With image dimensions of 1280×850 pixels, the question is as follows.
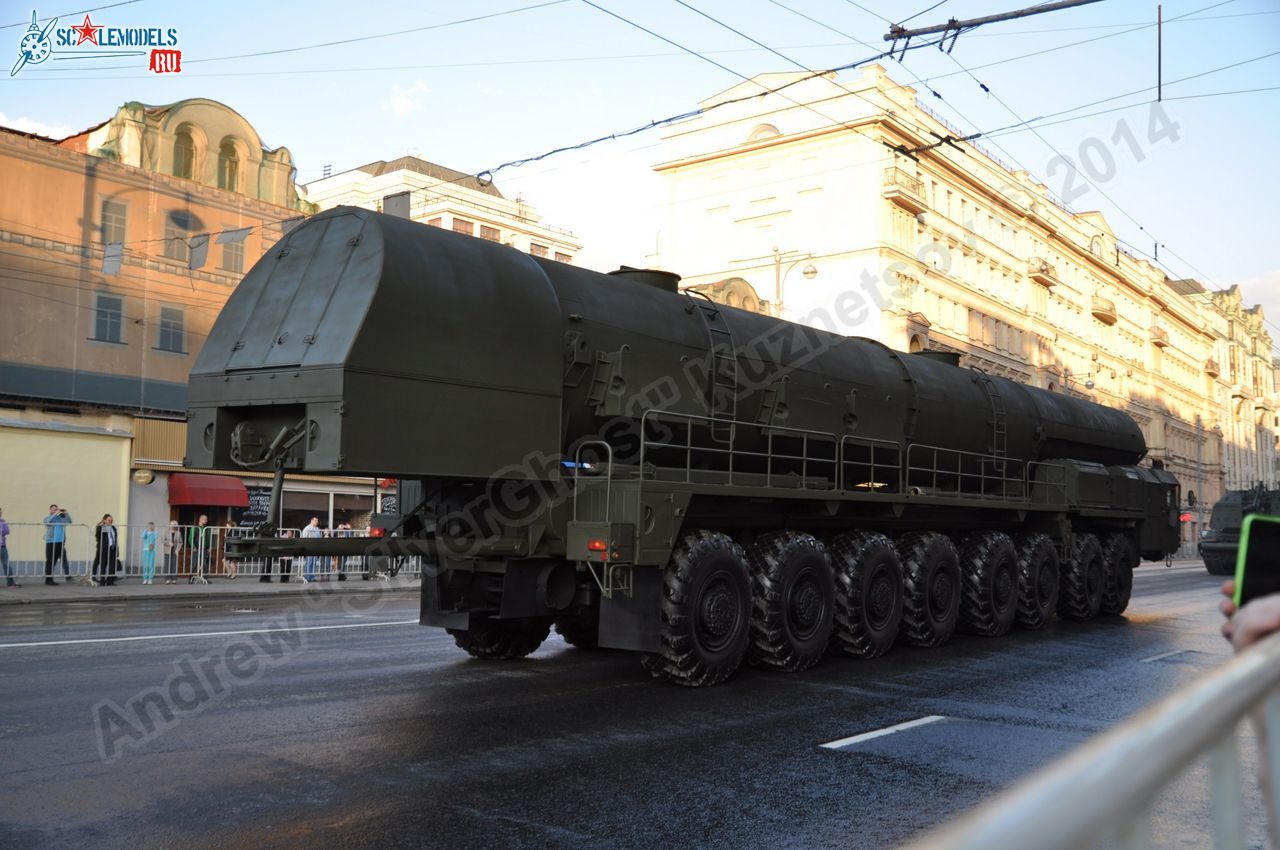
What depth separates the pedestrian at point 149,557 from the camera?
22.9 metres

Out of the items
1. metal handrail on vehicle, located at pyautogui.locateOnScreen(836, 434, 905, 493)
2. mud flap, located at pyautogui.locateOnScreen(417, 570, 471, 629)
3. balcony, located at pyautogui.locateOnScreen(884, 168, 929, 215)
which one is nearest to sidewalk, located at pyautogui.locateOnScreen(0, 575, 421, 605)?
mud flap, located at pyautogui.locateOnScreen(417, 570, 471, 629)

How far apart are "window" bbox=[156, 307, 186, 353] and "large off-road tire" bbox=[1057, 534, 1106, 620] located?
2499 centimetres

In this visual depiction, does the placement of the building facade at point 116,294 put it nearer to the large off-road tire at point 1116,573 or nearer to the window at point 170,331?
the window at point 170,331

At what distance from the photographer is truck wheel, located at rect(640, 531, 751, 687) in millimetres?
9039

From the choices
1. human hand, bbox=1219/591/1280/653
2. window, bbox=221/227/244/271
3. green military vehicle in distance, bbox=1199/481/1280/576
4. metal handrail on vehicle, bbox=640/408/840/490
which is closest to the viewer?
human hand, bbox=1219/591/1280/653

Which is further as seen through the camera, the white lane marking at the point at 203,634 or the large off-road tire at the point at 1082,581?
the large off-road tire at the point at 1082,581

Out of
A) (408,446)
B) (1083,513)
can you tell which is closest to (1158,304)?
(1083,513)

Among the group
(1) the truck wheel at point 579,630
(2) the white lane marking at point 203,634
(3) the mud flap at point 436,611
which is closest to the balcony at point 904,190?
(2) the white lane marking at point 203,634

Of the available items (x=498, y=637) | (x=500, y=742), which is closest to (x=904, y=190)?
(x=498, y=637)

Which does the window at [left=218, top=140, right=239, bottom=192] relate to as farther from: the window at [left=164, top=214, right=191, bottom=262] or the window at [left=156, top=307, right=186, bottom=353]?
the window at [left=156, top=307, right=186, bottom=353]

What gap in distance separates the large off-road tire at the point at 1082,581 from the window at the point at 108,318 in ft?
82.8

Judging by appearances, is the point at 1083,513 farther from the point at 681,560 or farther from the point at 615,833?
the point at 615,833

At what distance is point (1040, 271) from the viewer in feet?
196

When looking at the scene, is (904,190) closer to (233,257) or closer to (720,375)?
(233,257)
